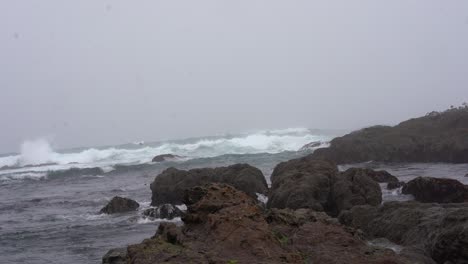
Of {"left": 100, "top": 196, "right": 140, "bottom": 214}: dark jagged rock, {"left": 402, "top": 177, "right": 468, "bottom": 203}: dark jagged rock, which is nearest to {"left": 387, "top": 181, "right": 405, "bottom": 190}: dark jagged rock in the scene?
{"left": 402, "top": 177, "right": 468, "bottom": 203}: dark jagged rock

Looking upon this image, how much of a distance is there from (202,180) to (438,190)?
9391 mm

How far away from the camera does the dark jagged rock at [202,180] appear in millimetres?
19016

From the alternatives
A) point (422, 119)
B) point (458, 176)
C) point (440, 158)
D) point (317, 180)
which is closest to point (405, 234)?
point (317, 180)

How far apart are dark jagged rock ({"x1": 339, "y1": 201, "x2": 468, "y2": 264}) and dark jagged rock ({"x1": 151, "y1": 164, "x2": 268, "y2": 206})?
797 cm

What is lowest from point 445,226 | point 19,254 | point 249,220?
point 19,254

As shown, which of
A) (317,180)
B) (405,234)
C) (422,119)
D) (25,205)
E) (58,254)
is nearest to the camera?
(405,234)

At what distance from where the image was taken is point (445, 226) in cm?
775

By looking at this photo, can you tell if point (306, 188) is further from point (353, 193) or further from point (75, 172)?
point (75, 172)

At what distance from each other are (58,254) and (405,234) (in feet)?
25.4

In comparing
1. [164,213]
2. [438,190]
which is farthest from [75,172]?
[438,190]

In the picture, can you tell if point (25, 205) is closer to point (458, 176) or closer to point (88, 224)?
point (88, 224)

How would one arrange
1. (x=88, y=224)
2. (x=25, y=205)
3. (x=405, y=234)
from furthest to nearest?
(x=25, y=205) → (x=88, y=224) → (x=405, y=234)

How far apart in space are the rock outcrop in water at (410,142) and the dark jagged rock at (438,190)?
1364 cm

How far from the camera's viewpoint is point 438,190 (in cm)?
1438
